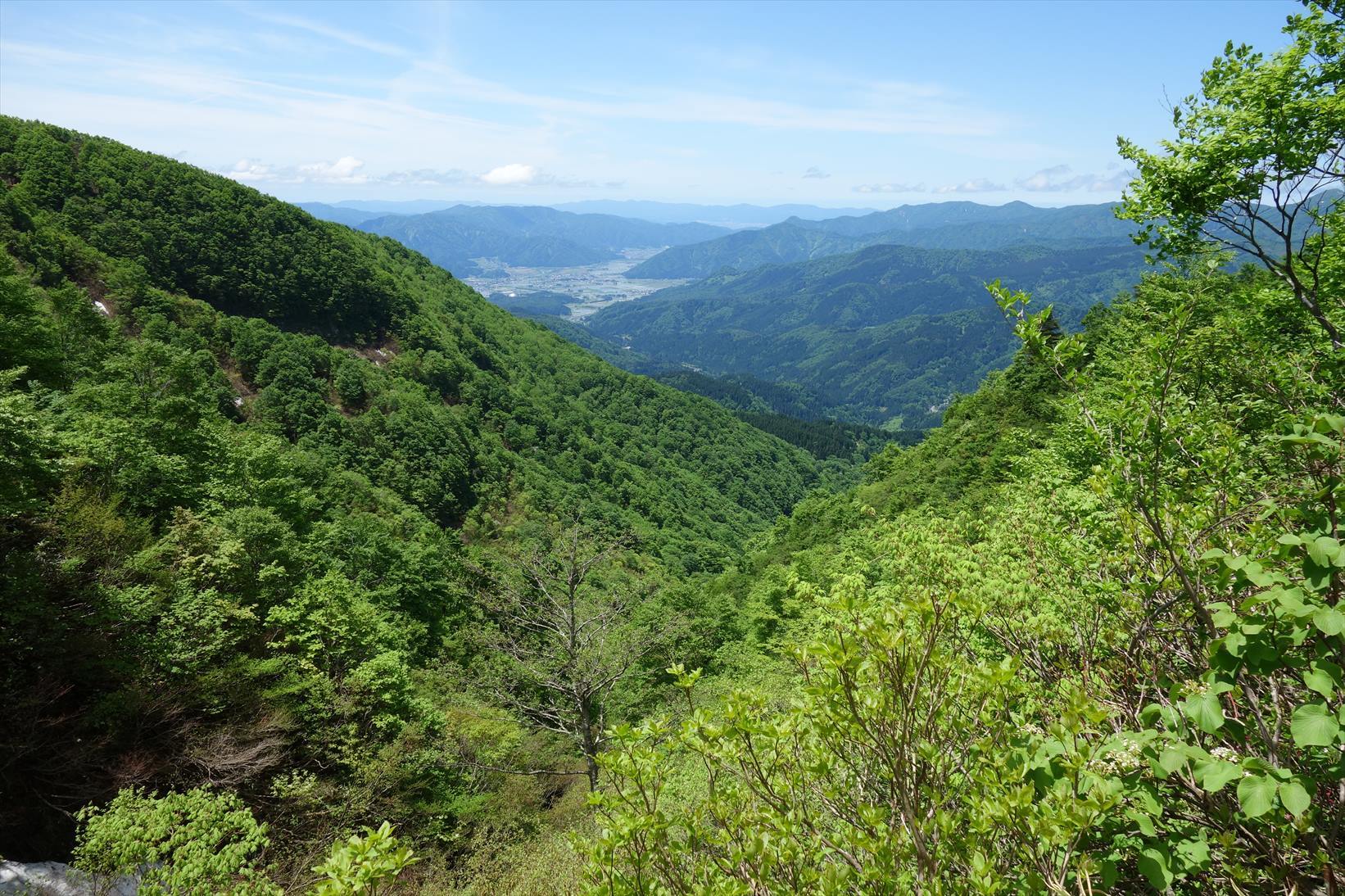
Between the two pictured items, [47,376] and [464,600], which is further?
[464,600]

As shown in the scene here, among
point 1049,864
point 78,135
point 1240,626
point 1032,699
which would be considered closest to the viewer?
point 1240,626

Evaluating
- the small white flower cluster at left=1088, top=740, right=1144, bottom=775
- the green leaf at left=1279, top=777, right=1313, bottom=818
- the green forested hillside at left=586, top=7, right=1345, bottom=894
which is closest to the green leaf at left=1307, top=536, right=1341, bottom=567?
the green forested hillside at left=586, top=7, right=1345, bottom=894

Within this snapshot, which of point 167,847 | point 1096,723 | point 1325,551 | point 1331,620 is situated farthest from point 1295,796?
point 167,847

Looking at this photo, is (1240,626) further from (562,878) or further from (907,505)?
(907,505)

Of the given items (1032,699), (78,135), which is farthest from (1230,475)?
(78,135)

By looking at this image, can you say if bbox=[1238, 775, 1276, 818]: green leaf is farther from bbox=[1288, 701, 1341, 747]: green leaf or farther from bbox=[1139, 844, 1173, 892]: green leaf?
bbox=[1139, 844, 1173, 892]: green leaf

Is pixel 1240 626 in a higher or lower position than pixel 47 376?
higher

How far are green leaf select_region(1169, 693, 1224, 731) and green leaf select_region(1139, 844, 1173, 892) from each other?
61 centimetres

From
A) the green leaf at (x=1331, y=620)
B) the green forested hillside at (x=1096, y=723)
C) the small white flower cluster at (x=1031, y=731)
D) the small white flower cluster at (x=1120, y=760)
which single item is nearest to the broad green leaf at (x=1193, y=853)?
the green forested hillside at (x=1096, y=723)

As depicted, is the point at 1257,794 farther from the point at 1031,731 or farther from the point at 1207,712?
the point at 1031,731

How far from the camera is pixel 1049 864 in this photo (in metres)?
3.05

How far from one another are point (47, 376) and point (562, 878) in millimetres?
29512

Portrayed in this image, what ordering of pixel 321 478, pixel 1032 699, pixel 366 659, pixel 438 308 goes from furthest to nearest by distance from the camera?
pixel 438 308 → pixel 321 478 → pixel 366 659 → pixel 1032 699

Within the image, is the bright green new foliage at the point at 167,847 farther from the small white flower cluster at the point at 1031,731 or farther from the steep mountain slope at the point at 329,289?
the steep mountain slope at the point at 329,289
